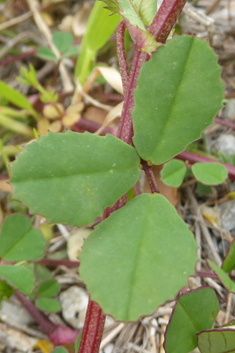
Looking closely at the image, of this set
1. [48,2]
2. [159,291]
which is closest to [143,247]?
[159,291]

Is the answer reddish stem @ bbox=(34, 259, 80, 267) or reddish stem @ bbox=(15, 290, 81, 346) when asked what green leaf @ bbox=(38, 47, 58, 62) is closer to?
reddish stem @ bbox=(34, 259, 80, 267)

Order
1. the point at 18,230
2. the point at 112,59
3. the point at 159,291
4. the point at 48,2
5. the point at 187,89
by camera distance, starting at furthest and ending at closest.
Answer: the point at 48,2 → the point at 112,59 → the point at 18,230 → the point at 187,89 → the point at 159,291

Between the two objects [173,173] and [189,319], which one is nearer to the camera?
[189,319]

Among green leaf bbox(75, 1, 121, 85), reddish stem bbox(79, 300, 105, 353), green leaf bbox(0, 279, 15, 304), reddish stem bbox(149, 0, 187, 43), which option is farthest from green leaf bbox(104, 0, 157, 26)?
green leaf bbox(0, 279, 15, 304)

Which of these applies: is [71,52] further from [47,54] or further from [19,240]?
[19,240]

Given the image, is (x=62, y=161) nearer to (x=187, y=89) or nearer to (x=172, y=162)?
(x=187, y=89)

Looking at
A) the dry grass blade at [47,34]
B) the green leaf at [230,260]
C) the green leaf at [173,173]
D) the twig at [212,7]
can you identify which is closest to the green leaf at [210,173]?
the green leaf at [173,173]

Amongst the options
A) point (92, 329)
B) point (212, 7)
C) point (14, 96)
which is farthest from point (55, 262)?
point (212, 7)
